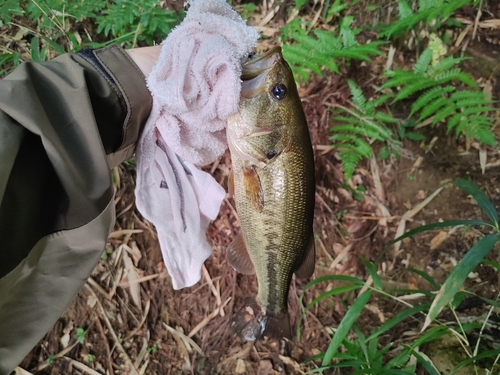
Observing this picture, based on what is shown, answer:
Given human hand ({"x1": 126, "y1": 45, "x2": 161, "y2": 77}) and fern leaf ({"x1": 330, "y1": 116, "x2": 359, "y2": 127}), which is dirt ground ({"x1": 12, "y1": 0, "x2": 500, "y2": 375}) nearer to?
fern leaf ({"x1": 330, "y1": 116, "x2": 359, "y2": 127})

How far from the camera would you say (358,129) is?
2586mm

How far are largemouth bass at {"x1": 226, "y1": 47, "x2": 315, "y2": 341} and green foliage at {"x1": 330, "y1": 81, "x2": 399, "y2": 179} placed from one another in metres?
1.02

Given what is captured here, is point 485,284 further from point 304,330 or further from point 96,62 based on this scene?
point 96,62

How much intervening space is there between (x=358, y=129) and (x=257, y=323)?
5.07 ft

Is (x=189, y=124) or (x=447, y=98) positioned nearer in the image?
(x=189, y=124)

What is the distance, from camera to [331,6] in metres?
2.90

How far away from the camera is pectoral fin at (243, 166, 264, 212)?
162 cm

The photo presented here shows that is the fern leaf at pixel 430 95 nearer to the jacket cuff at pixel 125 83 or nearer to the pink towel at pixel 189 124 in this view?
the pink towel at pixel 189 124

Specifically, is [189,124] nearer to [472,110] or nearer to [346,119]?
[346,119]

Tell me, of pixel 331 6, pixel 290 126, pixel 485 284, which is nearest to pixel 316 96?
pixel 331 6

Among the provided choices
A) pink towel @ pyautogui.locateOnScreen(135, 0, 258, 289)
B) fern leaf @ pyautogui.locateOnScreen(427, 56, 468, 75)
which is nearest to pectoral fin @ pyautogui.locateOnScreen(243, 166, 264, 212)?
pink towel @ pyautogui.locateOnScreen(135, 0, 258, 289)

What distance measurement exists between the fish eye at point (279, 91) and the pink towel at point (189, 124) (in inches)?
7.2

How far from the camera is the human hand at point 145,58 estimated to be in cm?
146

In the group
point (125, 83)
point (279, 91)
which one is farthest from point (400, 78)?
point (125, 83)
